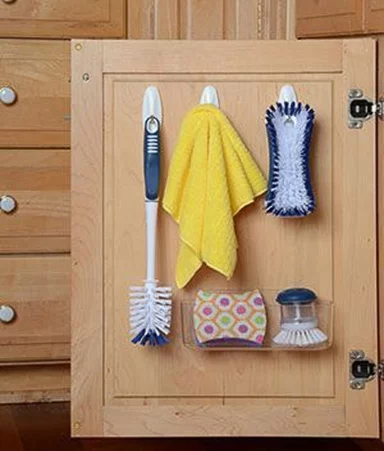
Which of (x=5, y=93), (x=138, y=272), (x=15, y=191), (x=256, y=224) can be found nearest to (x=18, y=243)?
(x=15, y=191)

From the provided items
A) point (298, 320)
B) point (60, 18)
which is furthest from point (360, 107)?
point (60, 18)

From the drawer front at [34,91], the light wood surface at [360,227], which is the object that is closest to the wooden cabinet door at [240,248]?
the light wood surface at [360,227]

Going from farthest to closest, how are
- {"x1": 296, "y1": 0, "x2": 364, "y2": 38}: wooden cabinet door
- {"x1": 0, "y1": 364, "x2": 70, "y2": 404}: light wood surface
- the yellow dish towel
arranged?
{"x1": 0, "y1": 364, "x2": 70, "y2": 404}: light wood surface, {"x1": 296, "y1": 0, "x2": 364, "y2": 38}: wooden cabinet door, the yellow dish towel

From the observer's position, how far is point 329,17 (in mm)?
1736

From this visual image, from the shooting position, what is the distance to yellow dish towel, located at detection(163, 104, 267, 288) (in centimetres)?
154

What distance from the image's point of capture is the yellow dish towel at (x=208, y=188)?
60.5 inches

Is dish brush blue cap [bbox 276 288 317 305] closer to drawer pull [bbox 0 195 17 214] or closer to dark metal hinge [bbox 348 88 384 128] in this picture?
dark metal hinge [bbox 348 88 384 128]

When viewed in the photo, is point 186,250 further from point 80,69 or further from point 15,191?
point 15,191

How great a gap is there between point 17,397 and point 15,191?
0.41 metres

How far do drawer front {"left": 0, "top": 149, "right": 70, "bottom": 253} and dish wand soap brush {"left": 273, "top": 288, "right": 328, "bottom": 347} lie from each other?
53 cm

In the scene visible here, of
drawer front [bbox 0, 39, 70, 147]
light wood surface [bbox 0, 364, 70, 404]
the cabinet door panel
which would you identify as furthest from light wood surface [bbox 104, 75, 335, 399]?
light wood surface [bbox 0, 364, 70, 404]

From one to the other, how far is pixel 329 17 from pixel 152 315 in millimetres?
580

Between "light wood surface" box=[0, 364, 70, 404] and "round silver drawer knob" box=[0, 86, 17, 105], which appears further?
"light wood surface" box=[0, 364, 70, 404]

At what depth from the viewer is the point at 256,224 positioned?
5.24 feet
